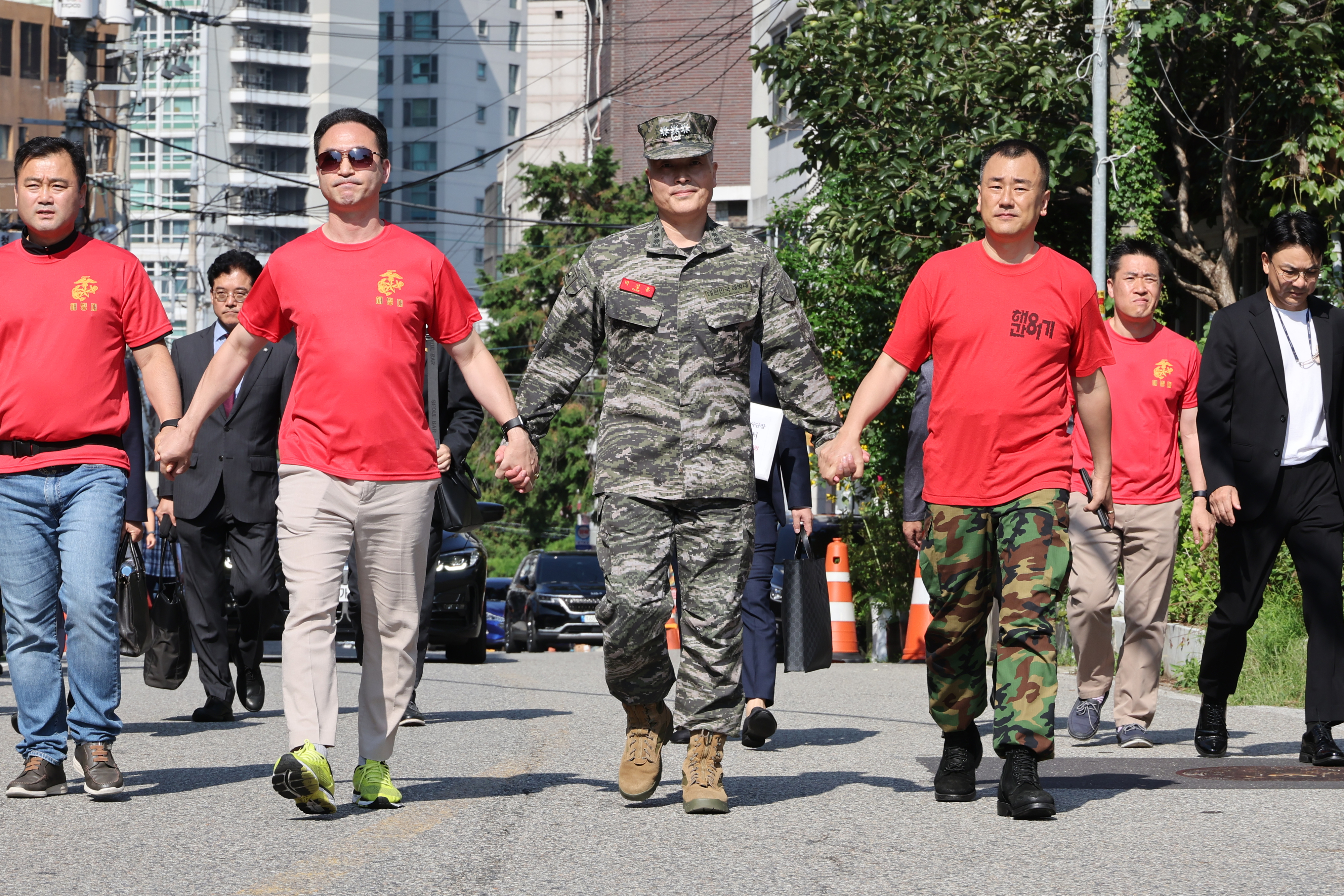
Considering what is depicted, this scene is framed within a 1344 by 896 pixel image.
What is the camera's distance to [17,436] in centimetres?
664

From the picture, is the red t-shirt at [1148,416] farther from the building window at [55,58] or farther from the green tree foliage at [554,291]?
the building window at [55,58]

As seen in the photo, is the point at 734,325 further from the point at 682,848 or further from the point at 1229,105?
the point at 1229,105

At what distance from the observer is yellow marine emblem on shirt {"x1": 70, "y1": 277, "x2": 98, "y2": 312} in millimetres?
6711

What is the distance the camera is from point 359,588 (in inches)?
257

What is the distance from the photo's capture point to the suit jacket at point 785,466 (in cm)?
904

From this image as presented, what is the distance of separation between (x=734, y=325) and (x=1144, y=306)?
2903 millimetres

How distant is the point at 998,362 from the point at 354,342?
207 cm

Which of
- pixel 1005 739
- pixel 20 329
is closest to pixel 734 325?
pixel 1005 739

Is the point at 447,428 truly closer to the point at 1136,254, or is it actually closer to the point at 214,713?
the point at 214,713

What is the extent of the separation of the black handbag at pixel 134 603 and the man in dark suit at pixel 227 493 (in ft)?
1.43

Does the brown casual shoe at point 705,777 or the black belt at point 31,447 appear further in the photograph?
the black belt at point 31,447

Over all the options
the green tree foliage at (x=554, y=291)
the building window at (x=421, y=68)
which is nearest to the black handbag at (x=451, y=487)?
the green tree foliage at (x=554, y=291)

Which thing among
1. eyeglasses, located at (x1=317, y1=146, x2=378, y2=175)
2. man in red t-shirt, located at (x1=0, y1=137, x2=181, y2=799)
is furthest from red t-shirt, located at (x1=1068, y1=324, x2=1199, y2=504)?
man in red t-shirt, located at (x1=0, y1=137, x2=181, y2=799)

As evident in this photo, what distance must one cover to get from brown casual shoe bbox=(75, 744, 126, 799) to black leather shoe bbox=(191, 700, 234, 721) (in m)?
3.01
